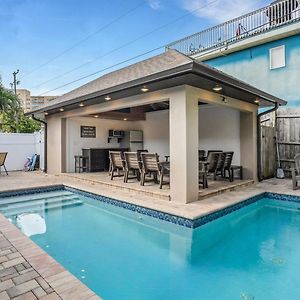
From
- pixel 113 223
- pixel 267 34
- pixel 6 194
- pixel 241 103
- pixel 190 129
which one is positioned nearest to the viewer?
pixel 113 223

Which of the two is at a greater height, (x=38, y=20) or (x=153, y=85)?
(x=38, y=20)

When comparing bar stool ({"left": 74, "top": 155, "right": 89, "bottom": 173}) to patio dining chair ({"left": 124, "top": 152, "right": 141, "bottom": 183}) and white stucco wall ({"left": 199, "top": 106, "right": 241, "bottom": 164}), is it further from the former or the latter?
white stucco wall ({"left": 199, "top": 106, "right": 241, "bottom": 164})

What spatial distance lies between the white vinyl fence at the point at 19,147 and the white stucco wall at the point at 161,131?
2.65 m

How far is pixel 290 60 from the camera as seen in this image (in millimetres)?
11000

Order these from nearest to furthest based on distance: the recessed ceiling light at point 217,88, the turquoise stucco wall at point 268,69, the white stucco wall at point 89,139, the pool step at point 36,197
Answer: the recessed ceiling light at point 217,88, the pool step at point 36,197, the turquoise stucco wall at point 268,69, the white stucco wall at point 89,139

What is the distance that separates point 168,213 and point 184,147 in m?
1.53

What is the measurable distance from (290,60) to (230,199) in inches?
310

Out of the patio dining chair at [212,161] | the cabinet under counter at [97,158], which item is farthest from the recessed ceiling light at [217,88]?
the cabinet under counter at [97,158]

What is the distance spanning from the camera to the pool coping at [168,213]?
16.9ft

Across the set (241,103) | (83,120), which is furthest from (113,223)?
(83,120)

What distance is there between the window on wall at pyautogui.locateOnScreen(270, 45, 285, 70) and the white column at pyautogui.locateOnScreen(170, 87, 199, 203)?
292 inches

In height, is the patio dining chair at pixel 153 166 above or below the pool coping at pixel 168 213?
above

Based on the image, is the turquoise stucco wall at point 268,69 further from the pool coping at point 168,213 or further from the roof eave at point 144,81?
the roof eave at point 144,81

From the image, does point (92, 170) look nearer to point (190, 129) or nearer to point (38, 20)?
point (190, 129)
